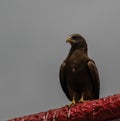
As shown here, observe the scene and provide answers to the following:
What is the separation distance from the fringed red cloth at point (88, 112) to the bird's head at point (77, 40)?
183 inches

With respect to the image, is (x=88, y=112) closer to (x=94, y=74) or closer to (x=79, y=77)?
(x=94, y=74)

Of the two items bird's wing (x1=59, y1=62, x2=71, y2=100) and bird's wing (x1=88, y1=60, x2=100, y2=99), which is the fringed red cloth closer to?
bird's wing (x1=88, y1=60, x2=100, y2=99)

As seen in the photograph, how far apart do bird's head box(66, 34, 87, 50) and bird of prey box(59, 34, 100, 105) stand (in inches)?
12.4

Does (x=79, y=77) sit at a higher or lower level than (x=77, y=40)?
lower

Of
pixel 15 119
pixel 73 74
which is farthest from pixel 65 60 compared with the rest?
pixel 15 119

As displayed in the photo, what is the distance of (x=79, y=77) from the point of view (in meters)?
9.57

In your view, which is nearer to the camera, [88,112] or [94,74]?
[88,112]

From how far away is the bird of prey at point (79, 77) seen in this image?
936 centimetres

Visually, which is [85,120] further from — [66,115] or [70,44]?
[70,44]

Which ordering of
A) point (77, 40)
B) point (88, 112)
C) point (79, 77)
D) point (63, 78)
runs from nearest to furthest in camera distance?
point (88, 112) → point (79, 77) → point (63, 78) → point (77, 40)

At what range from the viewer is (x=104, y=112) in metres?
5.29

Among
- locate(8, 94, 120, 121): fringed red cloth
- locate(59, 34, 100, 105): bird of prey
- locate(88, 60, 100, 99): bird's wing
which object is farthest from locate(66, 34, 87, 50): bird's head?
locate(8, 94, 120, 121): fringed red cloth

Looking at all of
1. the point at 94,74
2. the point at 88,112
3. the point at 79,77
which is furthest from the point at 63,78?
the point at 88,112

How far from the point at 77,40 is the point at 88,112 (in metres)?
5.05
